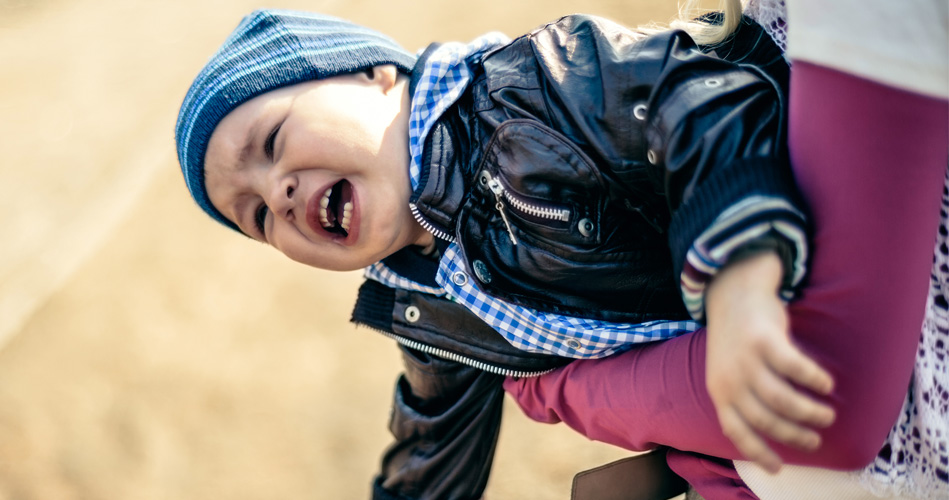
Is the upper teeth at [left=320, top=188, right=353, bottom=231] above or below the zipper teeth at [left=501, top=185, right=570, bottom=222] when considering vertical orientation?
above

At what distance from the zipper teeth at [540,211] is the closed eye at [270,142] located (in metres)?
0.31

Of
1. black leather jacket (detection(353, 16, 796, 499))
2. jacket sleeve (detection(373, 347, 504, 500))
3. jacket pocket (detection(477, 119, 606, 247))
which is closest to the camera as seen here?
black leather jacket (detection(353, 16, 796, 499))

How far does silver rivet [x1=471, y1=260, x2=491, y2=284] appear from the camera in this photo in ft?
2.85

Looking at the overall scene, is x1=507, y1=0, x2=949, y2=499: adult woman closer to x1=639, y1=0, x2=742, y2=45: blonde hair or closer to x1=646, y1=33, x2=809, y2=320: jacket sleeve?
x1=646, y1=33, x2=809, y2=320: jacket sleeve

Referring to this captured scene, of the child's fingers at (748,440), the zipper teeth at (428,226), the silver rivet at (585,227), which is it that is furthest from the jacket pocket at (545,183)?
the child's fingers at (748,440)

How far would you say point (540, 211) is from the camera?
2.68ft

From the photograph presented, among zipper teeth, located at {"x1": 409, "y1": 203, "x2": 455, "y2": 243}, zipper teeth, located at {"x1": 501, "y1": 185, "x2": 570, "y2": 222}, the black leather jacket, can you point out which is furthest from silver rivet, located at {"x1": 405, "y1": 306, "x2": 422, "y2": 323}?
zipper teeth, located at {"x1": 501, "y1": 185, "x2": 570, "y2": 222}

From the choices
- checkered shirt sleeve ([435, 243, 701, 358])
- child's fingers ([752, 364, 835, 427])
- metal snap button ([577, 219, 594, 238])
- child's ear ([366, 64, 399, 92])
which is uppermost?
child's ear ([366, 64, 399, 92])

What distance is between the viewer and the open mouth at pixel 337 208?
2.94 ft

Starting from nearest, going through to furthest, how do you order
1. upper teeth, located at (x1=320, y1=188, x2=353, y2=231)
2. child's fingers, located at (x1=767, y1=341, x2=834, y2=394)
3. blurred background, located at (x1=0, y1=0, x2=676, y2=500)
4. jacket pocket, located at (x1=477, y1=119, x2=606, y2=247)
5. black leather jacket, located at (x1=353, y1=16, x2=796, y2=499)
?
child's fingers, located at (x1=767, y1=341, x2=834, y2=394)
black leather jacket, located at (x1=353, y1=16, x2=796, y2=499)
jacket pocket, located at (x1=477, y1=119, x2=606, y2=247)
upper teeth, located at (x1=320, y1=188, x2=353, y2=231)
blurred background, located at (x1=0, y1=0, x2=676, y2=500)

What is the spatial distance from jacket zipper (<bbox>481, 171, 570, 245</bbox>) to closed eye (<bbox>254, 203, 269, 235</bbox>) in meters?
0.31

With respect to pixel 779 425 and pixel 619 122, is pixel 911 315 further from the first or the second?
pixel 619 122

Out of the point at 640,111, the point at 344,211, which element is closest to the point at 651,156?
the point at 640,111

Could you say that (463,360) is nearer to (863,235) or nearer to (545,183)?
(545,183)
